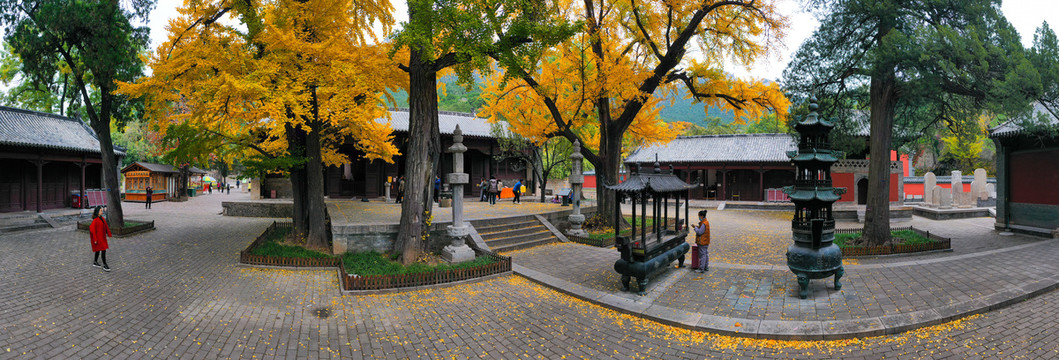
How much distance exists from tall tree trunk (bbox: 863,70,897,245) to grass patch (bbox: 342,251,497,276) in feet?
34.0

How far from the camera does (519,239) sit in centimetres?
1289

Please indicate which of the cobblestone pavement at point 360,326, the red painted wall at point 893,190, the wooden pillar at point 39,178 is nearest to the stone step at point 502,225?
the cobblestone pavement at point 360,326

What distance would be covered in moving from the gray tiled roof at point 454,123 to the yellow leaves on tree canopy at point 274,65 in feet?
36.2

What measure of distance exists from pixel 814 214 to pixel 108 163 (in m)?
21.5

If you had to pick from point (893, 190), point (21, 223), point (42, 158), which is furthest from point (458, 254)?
point (893, 190)

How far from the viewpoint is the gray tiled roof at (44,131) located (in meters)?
18.2

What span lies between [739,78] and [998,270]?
8.36 metres

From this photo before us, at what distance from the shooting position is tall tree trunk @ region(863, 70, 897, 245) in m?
11.6

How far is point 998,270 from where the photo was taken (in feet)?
28.3

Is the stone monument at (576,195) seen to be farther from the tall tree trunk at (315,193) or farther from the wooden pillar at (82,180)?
the wooden pillar at (82,180)

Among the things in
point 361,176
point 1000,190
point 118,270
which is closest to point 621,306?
point 118,270

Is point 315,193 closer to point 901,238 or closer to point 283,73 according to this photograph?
point 283,73

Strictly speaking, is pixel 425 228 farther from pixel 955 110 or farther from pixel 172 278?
pixel 955 110

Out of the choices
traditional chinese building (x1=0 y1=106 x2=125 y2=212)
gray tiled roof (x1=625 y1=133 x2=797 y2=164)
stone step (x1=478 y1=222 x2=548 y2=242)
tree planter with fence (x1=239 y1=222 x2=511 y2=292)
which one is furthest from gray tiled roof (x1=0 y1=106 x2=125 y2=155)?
gray tiled roof (x1=625 y1=133 x2=797 y2=164)
